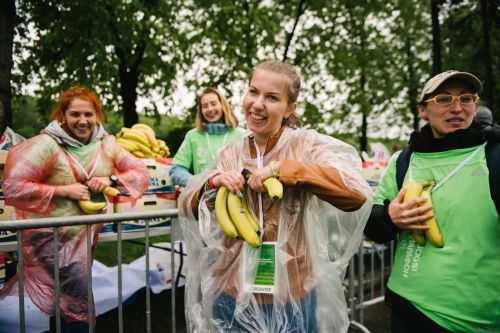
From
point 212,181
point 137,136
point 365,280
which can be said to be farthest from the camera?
point 365,280

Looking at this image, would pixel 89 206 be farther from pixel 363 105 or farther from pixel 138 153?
pixel 363 105

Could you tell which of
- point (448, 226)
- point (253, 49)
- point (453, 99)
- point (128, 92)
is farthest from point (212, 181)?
point (128, 92)

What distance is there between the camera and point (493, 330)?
6.87 ft

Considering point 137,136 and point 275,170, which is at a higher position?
point 137,136

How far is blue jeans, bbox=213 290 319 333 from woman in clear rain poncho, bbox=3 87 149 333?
166 cm

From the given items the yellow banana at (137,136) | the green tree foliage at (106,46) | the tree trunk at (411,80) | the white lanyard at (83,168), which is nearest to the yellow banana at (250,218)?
the white lanyard at (83,168)

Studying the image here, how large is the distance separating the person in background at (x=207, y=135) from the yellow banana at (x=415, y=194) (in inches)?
107

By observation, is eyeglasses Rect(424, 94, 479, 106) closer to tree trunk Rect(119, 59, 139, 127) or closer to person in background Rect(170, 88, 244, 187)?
person in background Rect(170, 88, 244, 187)

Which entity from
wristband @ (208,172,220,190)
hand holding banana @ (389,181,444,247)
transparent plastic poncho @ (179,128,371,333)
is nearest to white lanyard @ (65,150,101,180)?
transparent plastic poncho @ (179,128,371,333)

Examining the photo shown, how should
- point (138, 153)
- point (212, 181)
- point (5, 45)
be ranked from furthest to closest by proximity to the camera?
point (5, 45)
point (138, 153)
point (212, 181)

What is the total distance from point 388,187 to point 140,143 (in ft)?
10.4

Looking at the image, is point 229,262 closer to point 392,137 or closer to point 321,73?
point 321,73

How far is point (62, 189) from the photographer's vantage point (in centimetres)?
336

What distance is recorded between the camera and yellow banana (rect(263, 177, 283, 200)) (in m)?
1.83
